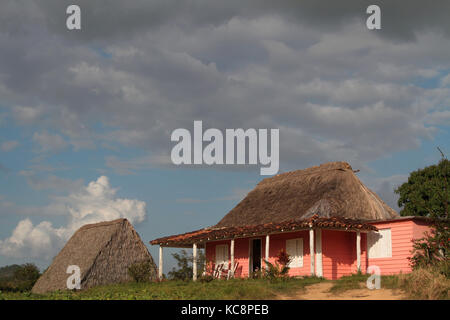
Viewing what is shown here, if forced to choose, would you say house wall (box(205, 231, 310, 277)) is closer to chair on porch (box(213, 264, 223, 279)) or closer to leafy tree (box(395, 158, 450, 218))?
chair on porch (box(213, 264, 223, 279))

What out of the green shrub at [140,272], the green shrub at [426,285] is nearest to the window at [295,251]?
the green shrub at [140,272]

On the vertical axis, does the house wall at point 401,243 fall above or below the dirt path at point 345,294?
above

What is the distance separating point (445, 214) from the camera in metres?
18.3

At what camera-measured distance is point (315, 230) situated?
2158cm

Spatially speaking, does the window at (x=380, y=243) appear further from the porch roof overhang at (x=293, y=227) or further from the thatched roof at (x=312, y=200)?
the thatched roof at (x=312, y=200)

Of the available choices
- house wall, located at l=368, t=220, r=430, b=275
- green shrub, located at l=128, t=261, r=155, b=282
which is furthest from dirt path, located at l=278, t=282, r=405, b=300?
green shrub, located at l=128, t=261, r=155, b=282

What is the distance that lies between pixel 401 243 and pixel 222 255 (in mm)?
9455

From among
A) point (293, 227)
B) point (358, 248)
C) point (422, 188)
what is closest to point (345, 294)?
point (293, 227)

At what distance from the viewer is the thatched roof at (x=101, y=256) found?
24.8 metres

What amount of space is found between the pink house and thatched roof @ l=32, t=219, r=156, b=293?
63.6 inches
